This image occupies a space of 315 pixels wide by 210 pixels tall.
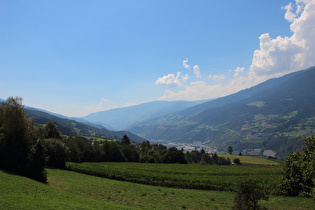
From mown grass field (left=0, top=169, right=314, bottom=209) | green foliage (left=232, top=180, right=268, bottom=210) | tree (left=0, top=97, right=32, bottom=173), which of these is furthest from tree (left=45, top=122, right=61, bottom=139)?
green foliage (left=232, top=180, right=268, bottom=210)

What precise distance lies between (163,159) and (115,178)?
1903 inches

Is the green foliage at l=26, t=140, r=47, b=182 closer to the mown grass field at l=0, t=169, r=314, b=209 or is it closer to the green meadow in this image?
the mown grass field at l=0, t=169, r=314, b=209

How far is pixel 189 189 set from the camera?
32312 millimetres

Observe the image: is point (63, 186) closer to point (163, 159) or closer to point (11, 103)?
point (11, 103)

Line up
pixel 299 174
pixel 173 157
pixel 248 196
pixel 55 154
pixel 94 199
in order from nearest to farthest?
pixel 248 196, pixel 94 199, pixel 299 174, pixel 55 154, pixel 173 157

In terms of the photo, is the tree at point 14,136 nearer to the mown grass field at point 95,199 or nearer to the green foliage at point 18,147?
the green foliage at point 18,147

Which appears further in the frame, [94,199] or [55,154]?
[55,154]

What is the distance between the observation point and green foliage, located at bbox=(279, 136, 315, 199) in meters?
26.2

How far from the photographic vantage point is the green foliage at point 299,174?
26211 mm

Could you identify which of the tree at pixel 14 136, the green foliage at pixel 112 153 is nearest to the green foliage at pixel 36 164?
the tree at pixel 14 136

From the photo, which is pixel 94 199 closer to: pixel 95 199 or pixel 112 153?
pixel 95 199

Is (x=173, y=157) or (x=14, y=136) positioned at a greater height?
(x=14, y=136)

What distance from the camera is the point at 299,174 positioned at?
27719mm

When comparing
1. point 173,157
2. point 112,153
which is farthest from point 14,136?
point 173,157
